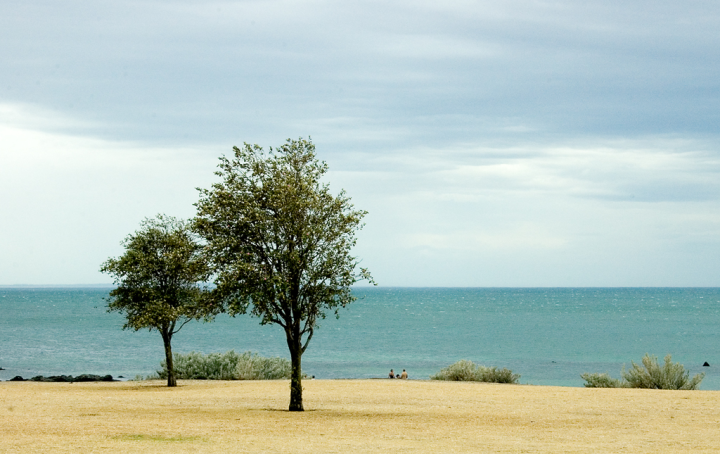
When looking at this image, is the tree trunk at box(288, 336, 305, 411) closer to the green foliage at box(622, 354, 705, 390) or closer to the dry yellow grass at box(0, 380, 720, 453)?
the dry yellow grass at box(0, 380, 720, 453)

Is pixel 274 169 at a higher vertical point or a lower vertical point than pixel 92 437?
higher

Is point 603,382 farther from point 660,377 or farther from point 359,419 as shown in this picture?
point 359,419

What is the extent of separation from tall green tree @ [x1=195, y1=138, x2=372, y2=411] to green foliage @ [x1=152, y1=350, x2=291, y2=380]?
1750 centimetres

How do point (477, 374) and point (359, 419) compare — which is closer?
point (359, 419)

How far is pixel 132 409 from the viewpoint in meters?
25.9

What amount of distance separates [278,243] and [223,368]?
2025 centimetres

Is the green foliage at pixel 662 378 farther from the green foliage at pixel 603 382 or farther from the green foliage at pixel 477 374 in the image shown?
A: the green foliage at pixel 477 374

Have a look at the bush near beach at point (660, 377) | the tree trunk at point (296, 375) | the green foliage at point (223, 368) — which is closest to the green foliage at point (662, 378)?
the bush near beach at point (660, 377)

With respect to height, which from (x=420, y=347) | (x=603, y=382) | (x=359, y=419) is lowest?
(x=420, y=347)

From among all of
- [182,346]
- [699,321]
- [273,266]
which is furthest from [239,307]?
[699,321]

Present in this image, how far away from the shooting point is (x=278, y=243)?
24672 mm

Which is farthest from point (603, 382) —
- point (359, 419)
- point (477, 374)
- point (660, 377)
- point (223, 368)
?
point (359, 419)

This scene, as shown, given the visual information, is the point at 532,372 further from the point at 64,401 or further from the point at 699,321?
the point at 699,321

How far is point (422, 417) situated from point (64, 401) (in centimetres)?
1292
